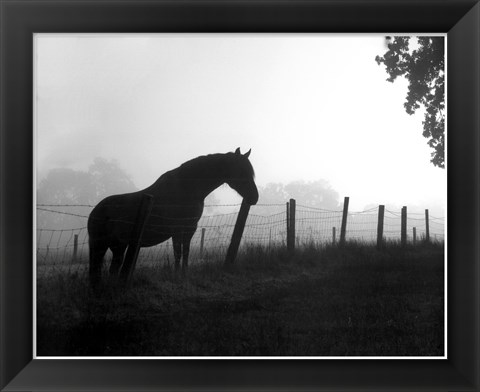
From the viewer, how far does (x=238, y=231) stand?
7.63ft

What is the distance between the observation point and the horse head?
2268 millimetres

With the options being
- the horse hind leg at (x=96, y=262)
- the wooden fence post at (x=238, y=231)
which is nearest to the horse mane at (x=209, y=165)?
the wooden fence post at (x=238, y=231)

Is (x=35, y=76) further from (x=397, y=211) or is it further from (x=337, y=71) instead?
(x=397, y=211)

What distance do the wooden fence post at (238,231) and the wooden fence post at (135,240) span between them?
503 mm

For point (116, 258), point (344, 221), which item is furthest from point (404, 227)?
point (116, 258)

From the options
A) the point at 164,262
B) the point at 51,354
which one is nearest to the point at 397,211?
the point at 164,262

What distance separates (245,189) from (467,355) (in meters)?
1.52

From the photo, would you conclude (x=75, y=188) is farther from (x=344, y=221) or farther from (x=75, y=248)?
(x=344, y=221)

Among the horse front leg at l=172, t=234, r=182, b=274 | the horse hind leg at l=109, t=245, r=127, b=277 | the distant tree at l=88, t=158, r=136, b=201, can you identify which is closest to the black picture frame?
the distant tree at l=88, t=158, r=136, b=201

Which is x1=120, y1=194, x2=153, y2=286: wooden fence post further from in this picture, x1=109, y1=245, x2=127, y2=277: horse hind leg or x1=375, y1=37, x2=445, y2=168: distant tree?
x1=375, y1=37, x2=445, y2=168: distant tree

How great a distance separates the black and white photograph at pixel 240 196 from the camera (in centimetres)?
229

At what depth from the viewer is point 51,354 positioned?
226cm

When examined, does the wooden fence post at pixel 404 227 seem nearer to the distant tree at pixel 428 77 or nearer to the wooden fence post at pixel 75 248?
the distant tree at pixel 428 77
